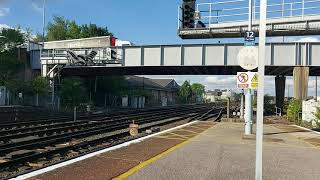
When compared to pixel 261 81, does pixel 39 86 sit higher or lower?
higher

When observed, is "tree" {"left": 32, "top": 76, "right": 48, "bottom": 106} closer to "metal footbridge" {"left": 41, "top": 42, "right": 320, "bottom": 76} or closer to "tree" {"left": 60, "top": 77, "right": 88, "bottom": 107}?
"metal footbridge" {"left": 41, "top": 42, "right": 320, "bottom": 76}

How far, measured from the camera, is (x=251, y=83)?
18.1 meters

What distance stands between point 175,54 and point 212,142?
29979mm

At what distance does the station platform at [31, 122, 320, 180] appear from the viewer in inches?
368

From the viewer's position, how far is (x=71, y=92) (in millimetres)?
58125

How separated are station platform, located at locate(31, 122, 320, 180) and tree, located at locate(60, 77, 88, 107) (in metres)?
43.1

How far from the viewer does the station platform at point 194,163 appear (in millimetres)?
9352

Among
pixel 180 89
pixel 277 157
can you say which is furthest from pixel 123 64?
pixel 180 89

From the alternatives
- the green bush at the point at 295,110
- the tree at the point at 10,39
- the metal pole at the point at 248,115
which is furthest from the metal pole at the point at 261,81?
the tree at the point at 10,39

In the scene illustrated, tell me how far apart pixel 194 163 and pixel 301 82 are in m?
32.1

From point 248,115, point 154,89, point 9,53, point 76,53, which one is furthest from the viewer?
point 154,89

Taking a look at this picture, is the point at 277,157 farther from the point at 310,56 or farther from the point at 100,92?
the point at 100,92

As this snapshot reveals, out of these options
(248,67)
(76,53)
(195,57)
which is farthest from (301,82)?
(248,67)

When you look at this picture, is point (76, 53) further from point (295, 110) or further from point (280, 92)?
point (295, 110)
